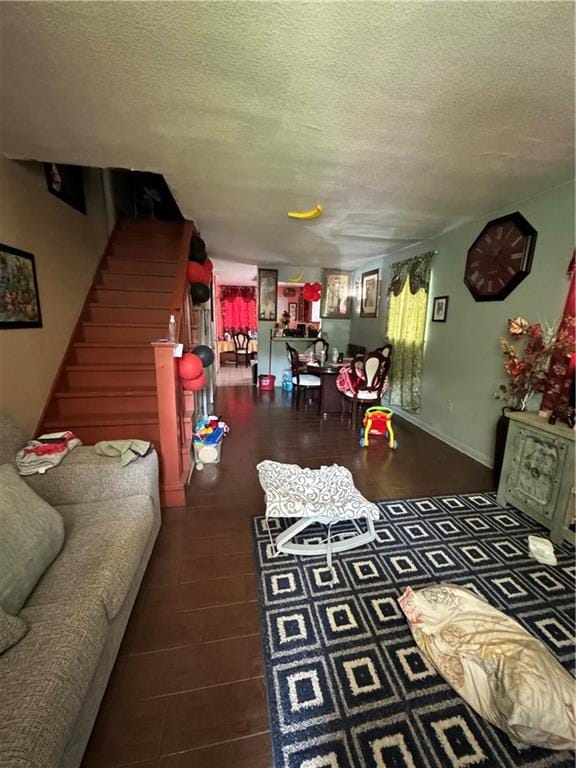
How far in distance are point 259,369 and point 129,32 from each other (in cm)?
522

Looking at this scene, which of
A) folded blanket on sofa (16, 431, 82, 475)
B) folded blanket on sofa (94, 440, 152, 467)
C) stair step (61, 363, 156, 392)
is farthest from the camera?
stair step (61, 363, 156, 392)

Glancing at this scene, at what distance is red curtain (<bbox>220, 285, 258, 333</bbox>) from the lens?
9789 mm

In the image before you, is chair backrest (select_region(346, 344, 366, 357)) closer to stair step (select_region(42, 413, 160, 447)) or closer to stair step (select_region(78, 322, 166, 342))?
stair step (select_region(78, 322, 166, 342))

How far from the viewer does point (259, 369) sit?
625 centimetres

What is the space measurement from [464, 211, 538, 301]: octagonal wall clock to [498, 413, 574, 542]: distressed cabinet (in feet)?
4.09

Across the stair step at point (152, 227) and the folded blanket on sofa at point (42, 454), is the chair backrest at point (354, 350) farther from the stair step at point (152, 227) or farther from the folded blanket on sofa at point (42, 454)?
the folded blanket on sofa at point (42, 454)

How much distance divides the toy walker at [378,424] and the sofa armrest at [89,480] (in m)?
2.29

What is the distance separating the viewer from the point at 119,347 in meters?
2.88

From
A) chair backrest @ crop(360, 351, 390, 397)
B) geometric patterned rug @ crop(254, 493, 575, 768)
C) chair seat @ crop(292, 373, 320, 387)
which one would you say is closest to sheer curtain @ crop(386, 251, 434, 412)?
chair backrest @ crop(360, 351, 390, 397)

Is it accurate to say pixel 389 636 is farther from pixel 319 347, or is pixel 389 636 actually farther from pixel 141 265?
pixel 319 347

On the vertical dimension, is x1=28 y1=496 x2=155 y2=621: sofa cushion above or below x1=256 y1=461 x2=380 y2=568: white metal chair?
above

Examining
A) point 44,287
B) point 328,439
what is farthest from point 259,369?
point 44,287

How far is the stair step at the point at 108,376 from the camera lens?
2.66 metres

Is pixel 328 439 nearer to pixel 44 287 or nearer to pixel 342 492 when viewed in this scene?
pixel 342 492
